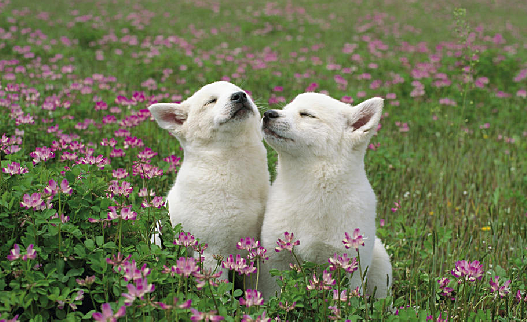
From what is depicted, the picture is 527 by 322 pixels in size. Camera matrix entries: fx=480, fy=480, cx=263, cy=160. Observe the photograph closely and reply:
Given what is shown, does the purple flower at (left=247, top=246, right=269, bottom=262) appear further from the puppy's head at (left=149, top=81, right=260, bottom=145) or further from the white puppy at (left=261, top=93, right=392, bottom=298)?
the puppy's head at (left=149, top=81, right=260, bottom=145)

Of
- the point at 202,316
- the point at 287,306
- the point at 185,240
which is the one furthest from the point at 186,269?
the point at 287,306

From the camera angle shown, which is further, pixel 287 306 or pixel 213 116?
pixel 213 116

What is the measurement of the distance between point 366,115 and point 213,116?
1.10 m

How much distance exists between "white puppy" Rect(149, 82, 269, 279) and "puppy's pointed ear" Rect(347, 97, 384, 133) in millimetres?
751

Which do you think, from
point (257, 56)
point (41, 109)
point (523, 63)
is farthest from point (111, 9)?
point (523, 63)

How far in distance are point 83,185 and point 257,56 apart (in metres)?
8.50

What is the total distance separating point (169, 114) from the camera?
3.87 metres

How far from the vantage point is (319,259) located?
317 centimetres

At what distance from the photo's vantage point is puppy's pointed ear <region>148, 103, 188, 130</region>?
380 centimetres

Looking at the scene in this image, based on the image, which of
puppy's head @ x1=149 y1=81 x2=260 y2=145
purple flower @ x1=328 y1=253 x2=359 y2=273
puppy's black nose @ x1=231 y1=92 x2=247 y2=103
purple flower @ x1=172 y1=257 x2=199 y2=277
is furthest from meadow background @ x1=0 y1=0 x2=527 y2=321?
puppy's black nose @ x1=231 y1=92 x2=247 y2=103

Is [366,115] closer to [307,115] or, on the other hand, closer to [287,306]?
[307,115]

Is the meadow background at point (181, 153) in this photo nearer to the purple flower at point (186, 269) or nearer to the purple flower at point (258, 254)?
the purple flower at point (186, 269)

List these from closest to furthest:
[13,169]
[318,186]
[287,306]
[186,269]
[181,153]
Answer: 1. [186,269]
2. [287,306]
3. [13,169]
4. [318,186]
5. [181,153]

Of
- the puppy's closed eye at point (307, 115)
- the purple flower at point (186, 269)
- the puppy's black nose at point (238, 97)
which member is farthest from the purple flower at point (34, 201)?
the puppy's closed eye at point (307, 115)
